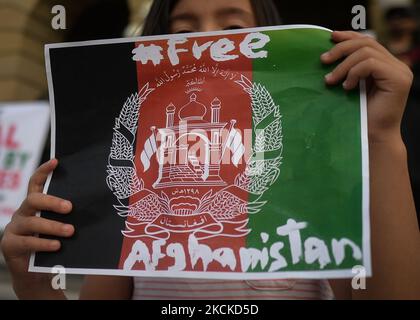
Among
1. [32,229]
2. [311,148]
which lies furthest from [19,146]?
[311,148]

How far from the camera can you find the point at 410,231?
0.86 m

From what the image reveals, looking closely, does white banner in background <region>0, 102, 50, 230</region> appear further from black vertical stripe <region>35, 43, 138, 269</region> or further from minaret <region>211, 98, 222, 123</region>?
minaret <region>211, 98, 222, 123</region>

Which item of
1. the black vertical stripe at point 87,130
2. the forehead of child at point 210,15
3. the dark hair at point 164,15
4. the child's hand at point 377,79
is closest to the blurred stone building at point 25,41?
the dark hair at point 164,15

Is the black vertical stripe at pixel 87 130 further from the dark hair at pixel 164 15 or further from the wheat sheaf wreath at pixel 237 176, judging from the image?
the dark hair at pixel 164 15

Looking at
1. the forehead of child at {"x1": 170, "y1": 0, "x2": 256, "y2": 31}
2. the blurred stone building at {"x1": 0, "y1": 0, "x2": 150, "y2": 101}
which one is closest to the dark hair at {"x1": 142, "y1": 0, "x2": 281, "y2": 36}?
the forehead of child at {"x1": 170, "y1": 0, "x2": 256, "y2": 31}

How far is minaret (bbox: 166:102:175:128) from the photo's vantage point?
40.0 inches

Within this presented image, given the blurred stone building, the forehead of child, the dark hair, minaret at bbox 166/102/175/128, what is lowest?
minaret at bbox 166/102/175/128

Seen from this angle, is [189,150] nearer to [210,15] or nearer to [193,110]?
[193,110]

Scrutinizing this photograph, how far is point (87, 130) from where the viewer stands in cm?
105

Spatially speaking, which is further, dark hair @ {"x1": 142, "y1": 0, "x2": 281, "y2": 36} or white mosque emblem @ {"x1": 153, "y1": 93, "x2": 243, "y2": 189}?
dark hair @ {"x1": 142, "y1": 0, "x2": 281, "y2": 36}

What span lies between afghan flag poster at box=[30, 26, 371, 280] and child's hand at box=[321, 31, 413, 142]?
0.08 ft

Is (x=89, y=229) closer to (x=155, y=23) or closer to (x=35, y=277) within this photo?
A: (x=35, y=277)

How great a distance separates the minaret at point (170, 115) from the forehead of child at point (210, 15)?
228 mm
